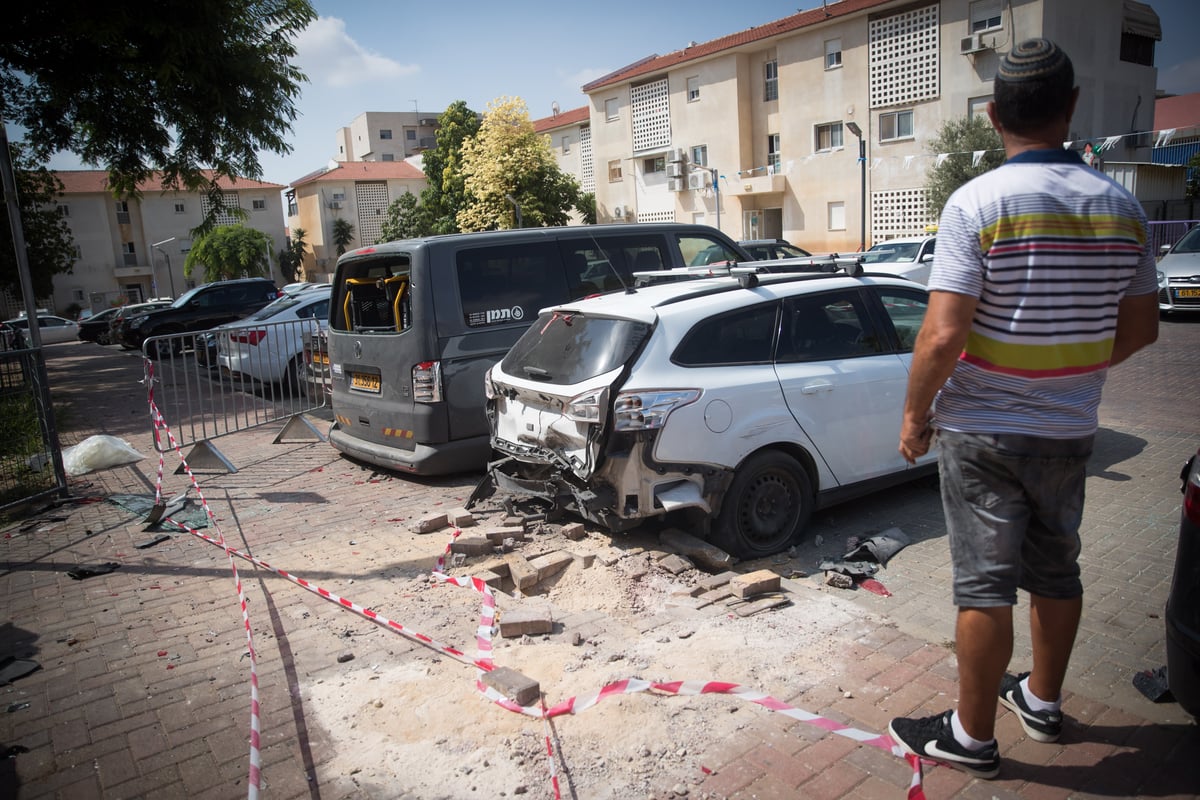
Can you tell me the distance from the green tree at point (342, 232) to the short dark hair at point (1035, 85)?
69.2m

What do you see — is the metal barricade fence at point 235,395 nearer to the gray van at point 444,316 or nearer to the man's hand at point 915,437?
the gray van at point 444,316

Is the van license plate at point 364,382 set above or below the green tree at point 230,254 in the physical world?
below

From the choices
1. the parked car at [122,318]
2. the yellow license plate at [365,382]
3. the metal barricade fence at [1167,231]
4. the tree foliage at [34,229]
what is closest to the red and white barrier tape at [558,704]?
the yellow license plate at [365,382]

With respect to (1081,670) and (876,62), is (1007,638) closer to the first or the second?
(1081,670)

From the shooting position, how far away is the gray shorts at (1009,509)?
8.52 ft

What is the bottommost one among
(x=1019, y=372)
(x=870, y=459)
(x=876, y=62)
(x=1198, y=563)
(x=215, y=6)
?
(x=870, y=459)

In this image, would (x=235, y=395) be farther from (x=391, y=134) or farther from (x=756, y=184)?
(x=391, y=134)

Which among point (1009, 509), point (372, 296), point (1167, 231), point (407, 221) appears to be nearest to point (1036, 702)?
point (1009, 509)

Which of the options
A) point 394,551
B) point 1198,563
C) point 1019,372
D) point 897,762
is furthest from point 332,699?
point 1198,563

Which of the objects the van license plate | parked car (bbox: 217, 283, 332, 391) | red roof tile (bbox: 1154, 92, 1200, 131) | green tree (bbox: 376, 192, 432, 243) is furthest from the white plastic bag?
red roof tile (bbox: 1154, 92, 1200, 131)

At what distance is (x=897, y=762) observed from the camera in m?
2.96

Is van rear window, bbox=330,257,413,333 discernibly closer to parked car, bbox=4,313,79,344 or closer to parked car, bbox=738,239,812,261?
parked car, bbox=738,239,812,261

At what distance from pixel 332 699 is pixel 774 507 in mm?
2874

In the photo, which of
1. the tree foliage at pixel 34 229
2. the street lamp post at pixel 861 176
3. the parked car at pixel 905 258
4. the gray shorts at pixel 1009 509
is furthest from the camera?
the street lamp post at pixel 861 176
